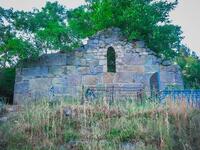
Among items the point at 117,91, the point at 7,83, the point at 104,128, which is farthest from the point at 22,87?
the point at 104,128

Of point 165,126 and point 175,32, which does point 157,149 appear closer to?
point 165,126

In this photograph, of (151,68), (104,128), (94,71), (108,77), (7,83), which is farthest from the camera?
(7,83)

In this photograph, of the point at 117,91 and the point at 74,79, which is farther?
the point at 74,79

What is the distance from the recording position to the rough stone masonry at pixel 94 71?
16578 millimetres

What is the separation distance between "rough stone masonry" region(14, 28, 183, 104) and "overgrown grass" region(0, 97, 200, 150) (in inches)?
278

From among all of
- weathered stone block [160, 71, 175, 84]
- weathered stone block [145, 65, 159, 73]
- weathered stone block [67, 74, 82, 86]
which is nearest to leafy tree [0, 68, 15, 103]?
weathered stone block [67, 74, 82, 86]

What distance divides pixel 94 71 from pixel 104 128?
890 cm

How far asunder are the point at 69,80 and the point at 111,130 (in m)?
9.02

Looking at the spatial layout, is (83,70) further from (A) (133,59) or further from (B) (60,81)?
(A) (133,59)

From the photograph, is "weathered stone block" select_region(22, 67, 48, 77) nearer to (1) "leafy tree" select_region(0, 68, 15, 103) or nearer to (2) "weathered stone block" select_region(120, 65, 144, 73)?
(1) "leafy tree" select_region(0, 68, 15, 103)

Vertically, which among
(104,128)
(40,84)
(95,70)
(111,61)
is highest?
(111,61)

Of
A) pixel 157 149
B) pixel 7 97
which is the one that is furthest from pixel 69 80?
pixel 157 149

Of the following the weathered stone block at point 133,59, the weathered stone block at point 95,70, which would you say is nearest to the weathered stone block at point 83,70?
the weathered stone block at point 95,70

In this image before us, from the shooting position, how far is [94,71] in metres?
16.9
